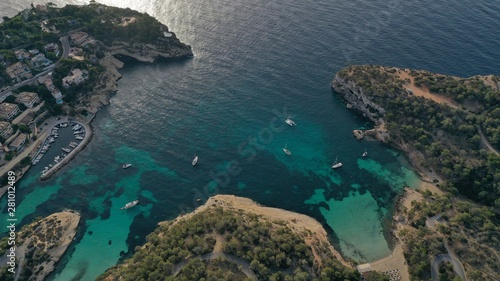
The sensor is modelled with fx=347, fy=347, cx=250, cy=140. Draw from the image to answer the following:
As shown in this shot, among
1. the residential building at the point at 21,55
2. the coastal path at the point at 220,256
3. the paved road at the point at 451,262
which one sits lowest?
the paved road at the point at 451,262

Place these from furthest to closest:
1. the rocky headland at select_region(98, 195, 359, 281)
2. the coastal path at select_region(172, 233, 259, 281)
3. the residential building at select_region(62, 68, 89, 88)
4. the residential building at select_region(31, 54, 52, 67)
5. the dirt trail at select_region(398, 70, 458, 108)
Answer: the residential building at select_region(31, 54, 52, 67)
the residential building at select_region(62, 68, 89, 88)
the dirt trail at select_region(398, 70, 458, 108)
the coastal path at select_region(172, 233, 259, 281)
the rocky headland at select_region(98, 195, 359, 281)

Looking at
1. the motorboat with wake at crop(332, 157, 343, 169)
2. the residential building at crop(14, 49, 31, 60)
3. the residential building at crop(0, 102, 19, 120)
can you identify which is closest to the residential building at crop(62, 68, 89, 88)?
the residential building at crop(0, 102, 19, 120)

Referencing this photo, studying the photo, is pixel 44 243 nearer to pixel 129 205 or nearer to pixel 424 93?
pixel 129 205

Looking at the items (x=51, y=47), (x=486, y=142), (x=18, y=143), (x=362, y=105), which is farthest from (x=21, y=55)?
(x=486, y=142)

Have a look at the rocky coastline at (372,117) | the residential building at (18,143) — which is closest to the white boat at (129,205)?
the residential building at (18,143)

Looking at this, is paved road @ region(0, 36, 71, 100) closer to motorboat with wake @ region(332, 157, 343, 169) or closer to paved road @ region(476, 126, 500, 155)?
motorboat with wake @ region(332, 157, 343, 169)

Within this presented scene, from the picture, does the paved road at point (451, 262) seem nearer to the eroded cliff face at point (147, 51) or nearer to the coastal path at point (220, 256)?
the coastal path at point (220, 256)
